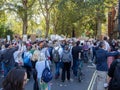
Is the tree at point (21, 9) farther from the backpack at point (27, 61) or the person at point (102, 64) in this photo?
the person at point (102, 64)

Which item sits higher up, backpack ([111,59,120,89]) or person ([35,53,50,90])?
backpack ([111,59,120,89])

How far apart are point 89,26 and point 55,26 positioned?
7.43 meters

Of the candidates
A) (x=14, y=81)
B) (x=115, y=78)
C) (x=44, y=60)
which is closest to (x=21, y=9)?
(x=44, y=60)

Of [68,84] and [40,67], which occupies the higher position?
[40,67]

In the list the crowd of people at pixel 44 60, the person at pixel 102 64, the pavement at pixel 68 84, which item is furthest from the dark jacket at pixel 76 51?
the person at pixel 102 64

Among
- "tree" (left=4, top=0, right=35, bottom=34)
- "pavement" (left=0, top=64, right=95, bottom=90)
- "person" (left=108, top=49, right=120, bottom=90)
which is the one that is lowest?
"pavement" (left=0, top=64, right=95, bottom=90)

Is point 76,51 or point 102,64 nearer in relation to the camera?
point 102,64

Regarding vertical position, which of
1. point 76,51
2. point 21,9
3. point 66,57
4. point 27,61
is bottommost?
point 27,61

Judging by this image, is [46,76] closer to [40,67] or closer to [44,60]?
[40,67]

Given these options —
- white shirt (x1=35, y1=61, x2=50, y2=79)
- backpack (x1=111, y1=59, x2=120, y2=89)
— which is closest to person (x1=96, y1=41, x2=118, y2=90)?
white shirt (x1=35, y1=61, x2=50, y2=79)

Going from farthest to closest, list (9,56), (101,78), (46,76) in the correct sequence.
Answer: (9,56) → (101,78) → (46,76)

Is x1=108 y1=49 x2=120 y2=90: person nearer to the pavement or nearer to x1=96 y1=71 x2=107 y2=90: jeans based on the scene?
x1=96 y1=71 x2=107 y2=90: jeans

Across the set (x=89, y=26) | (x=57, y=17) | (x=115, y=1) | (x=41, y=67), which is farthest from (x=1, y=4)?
(x=41, y=67)

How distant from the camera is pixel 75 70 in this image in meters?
17.6
